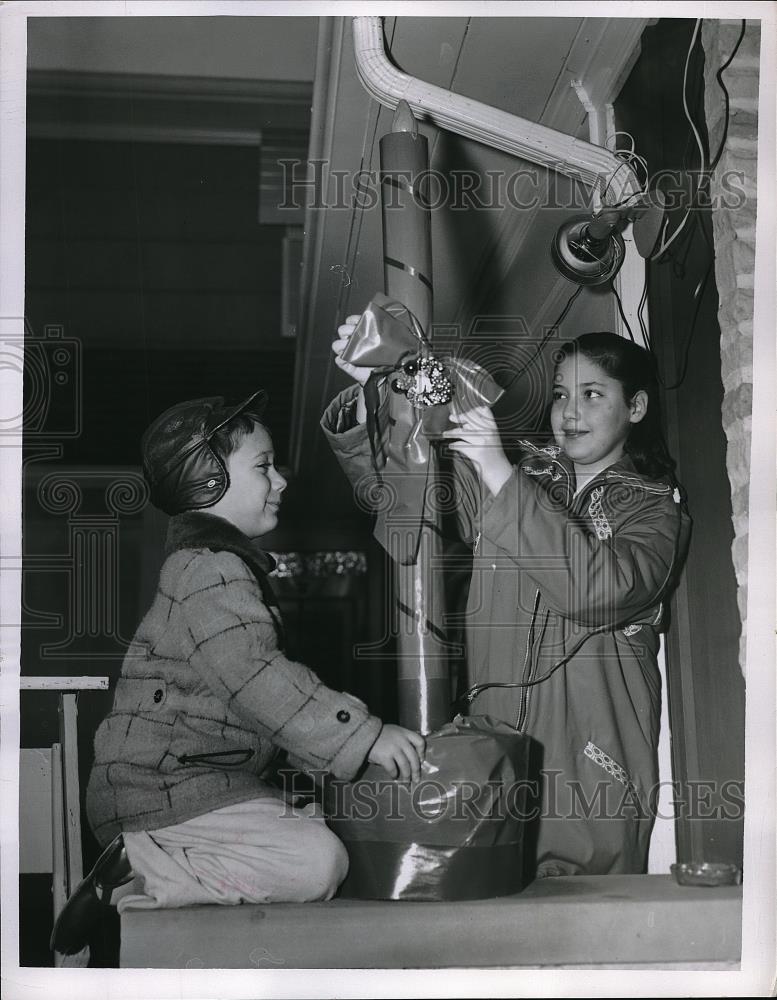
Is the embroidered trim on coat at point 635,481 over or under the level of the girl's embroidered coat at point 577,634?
over

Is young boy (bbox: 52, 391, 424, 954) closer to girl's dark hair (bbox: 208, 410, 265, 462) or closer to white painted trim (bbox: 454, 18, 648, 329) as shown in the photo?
girl's dark hair (bbox: 208, 410, 265, 462)

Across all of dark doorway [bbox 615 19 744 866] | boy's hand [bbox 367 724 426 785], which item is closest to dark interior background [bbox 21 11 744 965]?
dark doorway [bbox 615 19 744 866]

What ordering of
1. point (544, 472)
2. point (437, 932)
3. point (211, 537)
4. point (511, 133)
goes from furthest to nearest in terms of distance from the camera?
point (511, 133), point (544, 472), point (211, 537), point (437, 932)

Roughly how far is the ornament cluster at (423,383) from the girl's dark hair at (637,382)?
0.20 meters

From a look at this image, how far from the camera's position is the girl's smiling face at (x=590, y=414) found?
1606mm

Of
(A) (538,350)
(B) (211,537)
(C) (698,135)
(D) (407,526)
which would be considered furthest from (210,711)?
(C) (698,135)

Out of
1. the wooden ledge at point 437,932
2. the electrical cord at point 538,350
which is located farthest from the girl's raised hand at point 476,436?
the wooden ledge at point 437,932

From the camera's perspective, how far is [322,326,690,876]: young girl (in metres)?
→ 1.53

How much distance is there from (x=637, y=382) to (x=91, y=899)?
3.44 feet

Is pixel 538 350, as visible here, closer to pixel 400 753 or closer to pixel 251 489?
pixel 251 489

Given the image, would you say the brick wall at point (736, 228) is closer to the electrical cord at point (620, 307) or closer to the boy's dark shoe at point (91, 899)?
the electrical cord at point (620, 307)

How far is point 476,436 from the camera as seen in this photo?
5.06ft

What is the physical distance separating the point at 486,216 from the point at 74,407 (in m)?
0.70

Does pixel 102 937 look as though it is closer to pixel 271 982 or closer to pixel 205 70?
pixel 271 982
